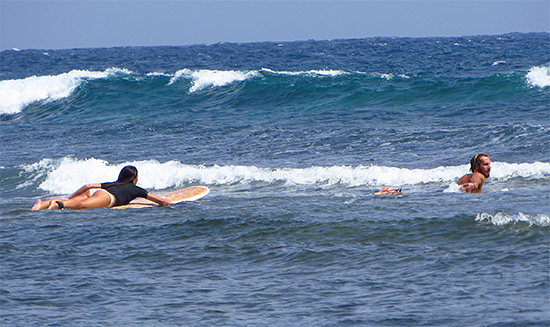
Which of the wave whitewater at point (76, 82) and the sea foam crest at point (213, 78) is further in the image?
the sea foam crest at point (213, 78)

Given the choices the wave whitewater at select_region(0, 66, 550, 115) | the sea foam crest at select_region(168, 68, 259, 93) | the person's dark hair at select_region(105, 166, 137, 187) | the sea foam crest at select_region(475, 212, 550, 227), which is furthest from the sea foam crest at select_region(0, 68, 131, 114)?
the sea foam crest at select_region(475, 212, 550, 227)

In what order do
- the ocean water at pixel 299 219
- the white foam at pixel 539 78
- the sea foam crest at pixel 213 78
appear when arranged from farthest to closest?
1. the sea foam crest at pixel 213 78
2. the white foam at pixel 539 78
3. the ocean water at pixel 299 219

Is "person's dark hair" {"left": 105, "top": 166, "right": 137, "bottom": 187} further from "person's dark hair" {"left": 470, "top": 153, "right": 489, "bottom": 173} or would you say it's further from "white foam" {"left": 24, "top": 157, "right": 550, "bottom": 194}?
"person's dark hair" {"left": 470, "top": 153, "right": 489, "bottom": 173}

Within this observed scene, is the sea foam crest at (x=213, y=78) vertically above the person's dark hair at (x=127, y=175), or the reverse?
the sea foam crest at (x=213, y=78)

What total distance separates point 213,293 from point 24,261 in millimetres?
2489

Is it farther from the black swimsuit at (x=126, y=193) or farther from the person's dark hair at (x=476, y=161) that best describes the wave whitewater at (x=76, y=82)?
the black swimsuit at (x=126, y=193)

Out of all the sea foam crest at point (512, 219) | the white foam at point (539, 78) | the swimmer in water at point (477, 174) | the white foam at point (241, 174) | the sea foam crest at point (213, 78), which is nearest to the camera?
the sea foam crest at point (512, 219)

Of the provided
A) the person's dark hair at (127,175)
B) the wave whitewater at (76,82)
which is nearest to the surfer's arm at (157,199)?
the person's dark hair at (127,175)

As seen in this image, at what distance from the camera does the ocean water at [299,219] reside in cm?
574

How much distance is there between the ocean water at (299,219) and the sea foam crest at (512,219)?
0.02 meters

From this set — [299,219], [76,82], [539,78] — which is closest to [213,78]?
[76,82]

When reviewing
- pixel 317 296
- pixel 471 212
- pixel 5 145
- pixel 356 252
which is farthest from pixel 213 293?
pixel 5 145

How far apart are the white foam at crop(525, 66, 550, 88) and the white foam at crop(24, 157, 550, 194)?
11975 mm

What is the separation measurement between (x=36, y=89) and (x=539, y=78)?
67.4ft
